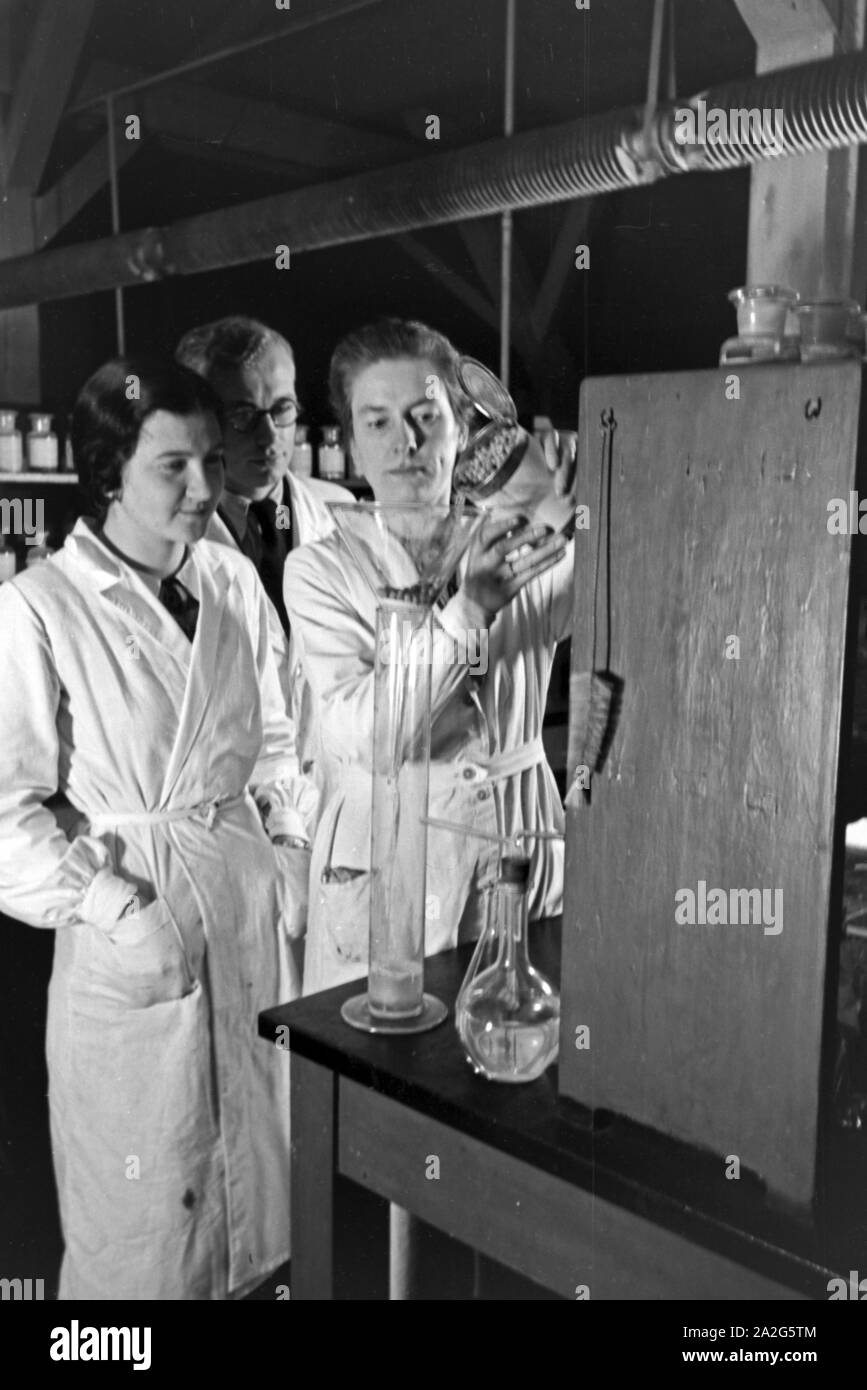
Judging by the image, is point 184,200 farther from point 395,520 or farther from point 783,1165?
point 783,1165

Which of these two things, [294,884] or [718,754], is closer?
[718,754]

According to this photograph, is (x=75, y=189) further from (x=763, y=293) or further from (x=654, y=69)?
(x=763, y=293)

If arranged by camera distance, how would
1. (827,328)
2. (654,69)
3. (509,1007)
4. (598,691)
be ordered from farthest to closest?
1. (654,69)
2. (509,1007)
3. (598,691)
4. (827,328)

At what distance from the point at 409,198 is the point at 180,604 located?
0.65 meters

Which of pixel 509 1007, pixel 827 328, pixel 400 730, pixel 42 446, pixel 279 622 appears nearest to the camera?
pixel 827 328

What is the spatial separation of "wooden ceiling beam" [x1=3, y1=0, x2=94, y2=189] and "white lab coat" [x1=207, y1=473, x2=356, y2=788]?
0.58 m

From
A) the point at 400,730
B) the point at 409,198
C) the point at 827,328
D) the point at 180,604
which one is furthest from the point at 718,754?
the point at 409,198

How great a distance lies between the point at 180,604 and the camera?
1.78 metres

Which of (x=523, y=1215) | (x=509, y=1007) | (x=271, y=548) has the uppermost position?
(x=271, y=548)

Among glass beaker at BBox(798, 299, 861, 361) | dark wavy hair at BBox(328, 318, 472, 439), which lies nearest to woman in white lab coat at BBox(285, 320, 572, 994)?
dark wavy hair at BBox(328, 318, 472, 439)

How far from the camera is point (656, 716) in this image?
1.10 m

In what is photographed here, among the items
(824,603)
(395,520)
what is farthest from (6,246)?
(824,603)

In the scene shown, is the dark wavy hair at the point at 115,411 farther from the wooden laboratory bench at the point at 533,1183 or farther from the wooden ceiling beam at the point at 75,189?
the wooden laboratory bench at the point at 533,1183

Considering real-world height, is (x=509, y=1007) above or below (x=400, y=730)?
below
